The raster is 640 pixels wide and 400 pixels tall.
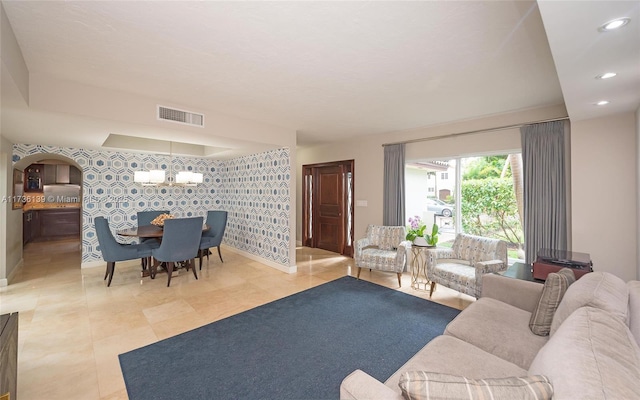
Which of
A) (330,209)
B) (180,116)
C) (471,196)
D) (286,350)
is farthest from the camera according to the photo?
(330,209)

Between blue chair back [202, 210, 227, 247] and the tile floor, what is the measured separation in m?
0.50

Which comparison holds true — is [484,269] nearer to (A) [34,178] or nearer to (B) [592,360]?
(B) [592,360]

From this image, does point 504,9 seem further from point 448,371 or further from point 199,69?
point 199,69

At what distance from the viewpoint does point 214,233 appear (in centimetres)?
529

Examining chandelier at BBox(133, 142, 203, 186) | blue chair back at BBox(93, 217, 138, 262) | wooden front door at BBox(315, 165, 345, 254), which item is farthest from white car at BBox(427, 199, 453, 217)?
blue chair back at BBox(93, 217, 138, 262)

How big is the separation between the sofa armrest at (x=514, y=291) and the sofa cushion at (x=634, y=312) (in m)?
0.54

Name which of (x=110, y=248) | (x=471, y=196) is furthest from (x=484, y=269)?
(x=110, y=248)

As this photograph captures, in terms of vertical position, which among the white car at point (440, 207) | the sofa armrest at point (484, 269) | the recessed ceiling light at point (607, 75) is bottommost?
the sofa armrest at point (484, 269)

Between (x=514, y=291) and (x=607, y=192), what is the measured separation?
1807 mm

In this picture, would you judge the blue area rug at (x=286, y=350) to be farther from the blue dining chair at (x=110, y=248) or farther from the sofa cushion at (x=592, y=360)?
the blue dining chair at (x=110, y=248)

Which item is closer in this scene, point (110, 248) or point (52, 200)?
point (110, 248)

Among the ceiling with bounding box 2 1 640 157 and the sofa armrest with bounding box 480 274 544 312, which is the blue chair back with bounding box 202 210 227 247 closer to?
the ceiling with bounding box 2 1 640 157

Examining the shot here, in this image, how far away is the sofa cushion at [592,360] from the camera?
0.80 m

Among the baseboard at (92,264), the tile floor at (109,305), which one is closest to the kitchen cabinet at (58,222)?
the tile floor at (109,305)
